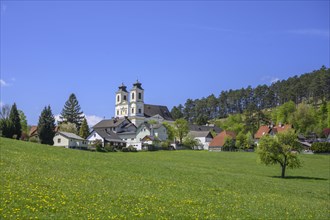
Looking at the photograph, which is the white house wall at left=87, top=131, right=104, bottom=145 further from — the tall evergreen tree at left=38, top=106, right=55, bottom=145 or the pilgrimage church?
the pilgrimage church

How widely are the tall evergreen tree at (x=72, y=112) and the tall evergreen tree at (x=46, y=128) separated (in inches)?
2122

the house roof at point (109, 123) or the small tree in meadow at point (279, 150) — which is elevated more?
the house roof at point (109, 123)

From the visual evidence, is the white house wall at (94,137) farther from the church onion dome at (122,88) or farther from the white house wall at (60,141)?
the church onion dome at (122,88)

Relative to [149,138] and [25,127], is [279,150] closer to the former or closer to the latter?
[149,138]

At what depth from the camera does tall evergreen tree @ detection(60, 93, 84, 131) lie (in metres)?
145

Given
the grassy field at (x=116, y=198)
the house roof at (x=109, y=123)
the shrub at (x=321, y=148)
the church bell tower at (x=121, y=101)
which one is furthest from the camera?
the church bell tower at (x=121, y=101)

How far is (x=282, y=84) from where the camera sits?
646ft

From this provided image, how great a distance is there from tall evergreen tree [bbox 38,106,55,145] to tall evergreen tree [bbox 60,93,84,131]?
53.9m

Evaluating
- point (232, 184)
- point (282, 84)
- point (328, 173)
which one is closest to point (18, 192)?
point (232, 184)

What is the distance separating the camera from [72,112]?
146 meters

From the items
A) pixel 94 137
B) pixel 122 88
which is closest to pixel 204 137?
pixel 94 137

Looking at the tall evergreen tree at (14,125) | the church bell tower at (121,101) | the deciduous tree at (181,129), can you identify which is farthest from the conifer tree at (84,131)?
the church bell tower at (121,101)

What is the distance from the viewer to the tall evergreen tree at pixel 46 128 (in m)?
86.9

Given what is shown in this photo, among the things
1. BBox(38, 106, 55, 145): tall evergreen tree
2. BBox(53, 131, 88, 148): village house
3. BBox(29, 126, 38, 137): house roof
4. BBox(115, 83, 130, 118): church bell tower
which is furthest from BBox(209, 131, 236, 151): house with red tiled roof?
BBox(115, 83, 130, 118): church bell tower
